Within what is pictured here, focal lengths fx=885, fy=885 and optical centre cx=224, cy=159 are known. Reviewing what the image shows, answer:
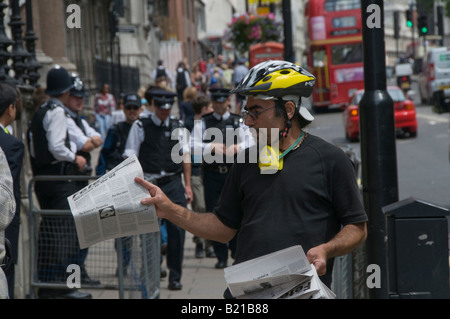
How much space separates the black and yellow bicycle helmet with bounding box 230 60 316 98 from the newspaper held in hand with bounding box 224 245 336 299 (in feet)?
2.19

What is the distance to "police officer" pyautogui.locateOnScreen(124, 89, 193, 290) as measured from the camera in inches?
344

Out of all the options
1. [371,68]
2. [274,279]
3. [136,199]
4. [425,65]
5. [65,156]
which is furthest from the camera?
[425,65]

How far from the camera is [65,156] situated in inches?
319

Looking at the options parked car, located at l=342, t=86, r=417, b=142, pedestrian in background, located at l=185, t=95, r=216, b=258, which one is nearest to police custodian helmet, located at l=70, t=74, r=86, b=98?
pedestrian in background, located at l=185, t=95, r=216, b=258

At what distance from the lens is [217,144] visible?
362 inches

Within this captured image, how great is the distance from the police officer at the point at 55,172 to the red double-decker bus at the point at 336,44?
27367 millimetres

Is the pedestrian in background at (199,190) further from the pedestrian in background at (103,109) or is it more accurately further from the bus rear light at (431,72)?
the bus rear light at (431,72)

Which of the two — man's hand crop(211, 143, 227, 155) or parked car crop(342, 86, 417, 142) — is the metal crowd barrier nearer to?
man's hand crop(211, 143, 227, 155)

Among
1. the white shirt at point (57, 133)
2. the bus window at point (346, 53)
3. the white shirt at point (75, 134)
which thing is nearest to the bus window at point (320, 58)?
the bus window at point (346, 53)

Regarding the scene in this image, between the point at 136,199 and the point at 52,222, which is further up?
the point at 136,199

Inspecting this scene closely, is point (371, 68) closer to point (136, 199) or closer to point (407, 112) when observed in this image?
point (136, 199)

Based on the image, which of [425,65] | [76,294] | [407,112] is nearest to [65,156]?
[76,294]

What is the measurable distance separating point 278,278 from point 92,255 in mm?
4558
